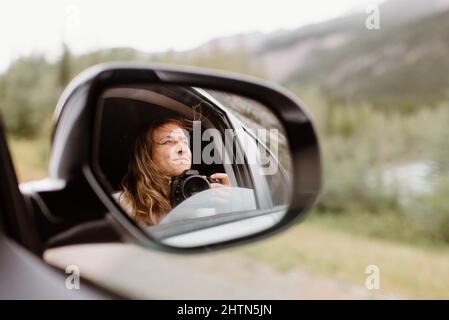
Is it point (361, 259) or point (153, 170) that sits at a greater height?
point (153, 170)

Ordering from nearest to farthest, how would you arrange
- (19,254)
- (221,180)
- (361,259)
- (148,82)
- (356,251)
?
(19,254) < (148,82) < (221,180) < (361,259) < (356,251)

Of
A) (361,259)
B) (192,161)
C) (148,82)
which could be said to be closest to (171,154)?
(192,161)

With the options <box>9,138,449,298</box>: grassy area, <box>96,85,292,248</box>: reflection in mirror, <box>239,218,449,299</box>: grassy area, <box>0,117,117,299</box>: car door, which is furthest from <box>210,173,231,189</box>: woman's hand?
<box>239,218,449,299</box>: grassy area

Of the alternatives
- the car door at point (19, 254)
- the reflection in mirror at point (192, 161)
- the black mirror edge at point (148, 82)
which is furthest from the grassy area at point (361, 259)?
the car door at point (19, 254)

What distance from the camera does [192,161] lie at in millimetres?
1262

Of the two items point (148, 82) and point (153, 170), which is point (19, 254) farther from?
point (148, 82)

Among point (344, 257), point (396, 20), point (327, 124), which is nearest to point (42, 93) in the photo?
point (327, 124)

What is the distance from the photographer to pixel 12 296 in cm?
106

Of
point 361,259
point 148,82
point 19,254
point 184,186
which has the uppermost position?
point 148,82

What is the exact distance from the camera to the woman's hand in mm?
1336

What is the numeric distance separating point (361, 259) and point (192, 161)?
15.4 ft

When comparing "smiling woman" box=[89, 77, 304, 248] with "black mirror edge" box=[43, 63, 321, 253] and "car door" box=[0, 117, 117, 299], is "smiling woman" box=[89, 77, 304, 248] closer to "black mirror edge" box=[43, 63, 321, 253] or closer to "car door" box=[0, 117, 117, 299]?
"black mirror edge" box=[43, 63, 321, 253]
